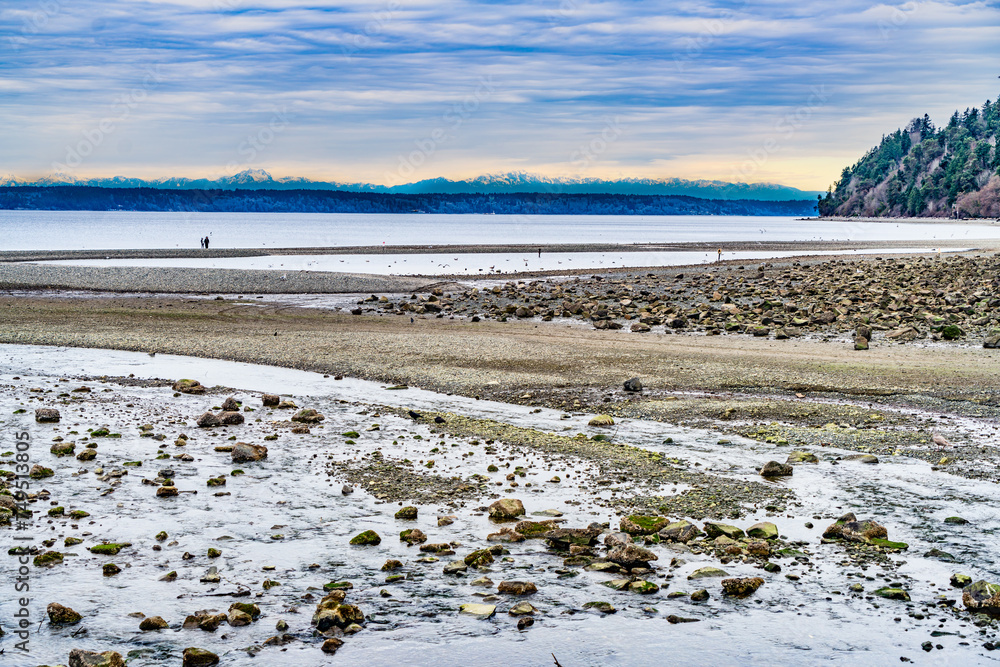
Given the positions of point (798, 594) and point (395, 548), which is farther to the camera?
point (395, 548)

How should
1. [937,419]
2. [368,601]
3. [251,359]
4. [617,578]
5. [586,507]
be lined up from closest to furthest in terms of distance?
[368,601] → [617,578] → [586,507] → [937,419] → [251,359]

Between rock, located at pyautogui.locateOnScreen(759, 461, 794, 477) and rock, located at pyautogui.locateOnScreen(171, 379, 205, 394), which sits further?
rock, located at pyautogui.locateOnScreen(171, 379, 205, 394)

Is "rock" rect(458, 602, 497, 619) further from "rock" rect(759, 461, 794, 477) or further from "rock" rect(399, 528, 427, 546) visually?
Result: "rock" rect(759, 461, 794, 477)

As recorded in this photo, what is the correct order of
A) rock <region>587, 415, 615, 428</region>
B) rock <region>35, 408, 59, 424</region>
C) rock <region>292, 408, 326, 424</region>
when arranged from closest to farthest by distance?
1. rock <region>35, 408, 59, 424</region>
2. rock <region>587, 415, 615, 428</region>
3. rock <region>292, 408, 326, 424</region>

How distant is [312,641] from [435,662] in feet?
4.00

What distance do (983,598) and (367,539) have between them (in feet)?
22.5

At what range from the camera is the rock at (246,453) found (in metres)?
14.5

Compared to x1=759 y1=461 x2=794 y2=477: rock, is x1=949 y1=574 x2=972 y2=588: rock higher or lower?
lower

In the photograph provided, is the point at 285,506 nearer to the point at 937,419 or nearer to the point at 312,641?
the point at 312,641

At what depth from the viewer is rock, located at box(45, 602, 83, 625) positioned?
8.52 m

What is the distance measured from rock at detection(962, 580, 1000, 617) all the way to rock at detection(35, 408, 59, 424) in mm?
15763

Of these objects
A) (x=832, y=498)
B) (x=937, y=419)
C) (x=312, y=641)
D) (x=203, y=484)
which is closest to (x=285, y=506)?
(x=203, y=484)

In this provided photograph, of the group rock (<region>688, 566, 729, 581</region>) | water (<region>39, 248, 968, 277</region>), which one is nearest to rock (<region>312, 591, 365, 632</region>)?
rock (<region>688, 566, 729, 581</region>)

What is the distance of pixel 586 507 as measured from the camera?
39.5 feet
